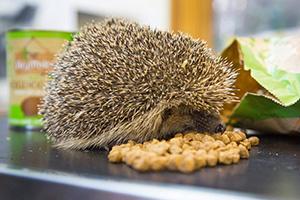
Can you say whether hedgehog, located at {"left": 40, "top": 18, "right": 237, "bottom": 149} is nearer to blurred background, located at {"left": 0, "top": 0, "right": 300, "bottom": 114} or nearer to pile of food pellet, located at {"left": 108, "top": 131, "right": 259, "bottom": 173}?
pile of food pellet, located at {"left": 108, "top": 131, "right": 259, "bottom": 173}

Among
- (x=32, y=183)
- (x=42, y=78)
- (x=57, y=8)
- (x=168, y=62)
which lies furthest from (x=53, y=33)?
(x=57, y=8)

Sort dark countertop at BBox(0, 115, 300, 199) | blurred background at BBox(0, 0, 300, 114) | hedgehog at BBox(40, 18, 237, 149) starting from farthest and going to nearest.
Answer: blurred background at BBox(0, 0, 300, 114), hedgehog at BBox(40, 18, 237, 149), dark countertop at BBox(0, 115, 300, 199)

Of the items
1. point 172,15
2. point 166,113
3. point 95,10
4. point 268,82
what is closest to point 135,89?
point 166,113

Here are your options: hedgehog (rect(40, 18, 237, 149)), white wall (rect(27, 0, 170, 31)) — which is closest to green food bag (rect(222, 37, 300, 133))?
hedgehog (rect(40, 18, 237, 149))

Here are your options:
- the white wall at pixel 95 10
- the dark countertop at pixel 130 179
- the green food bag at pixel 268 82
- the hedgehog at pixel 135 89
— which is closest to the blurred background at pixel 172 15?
the white wall at pixel 95 10

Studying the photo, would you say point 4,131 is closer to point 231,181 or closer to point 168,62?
point 168,62

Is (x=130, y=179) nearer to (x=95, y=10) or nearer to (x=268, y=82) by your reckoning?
(x=268, y=82)
